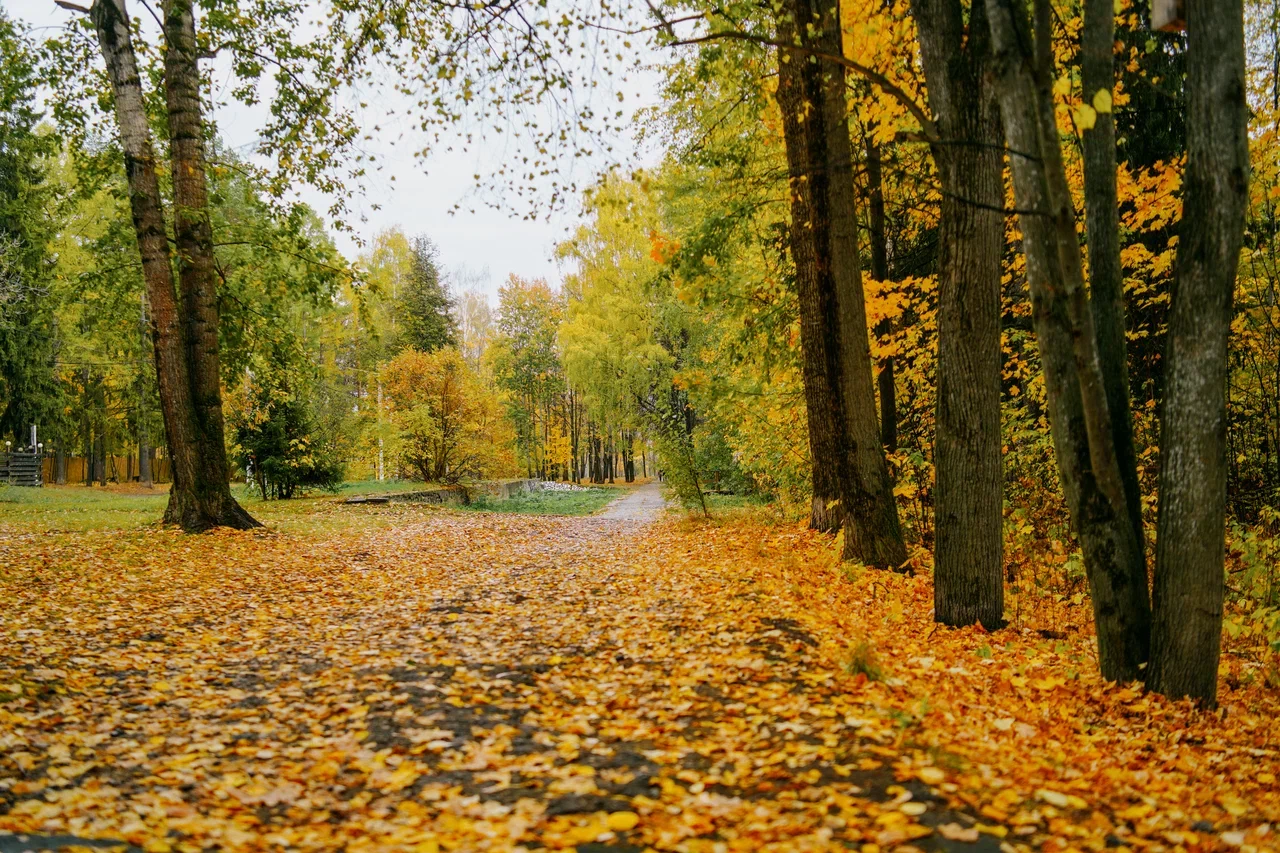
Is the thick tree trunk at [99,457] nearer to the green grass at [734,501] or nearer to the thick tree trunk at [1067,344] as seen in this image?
→ the green grass at [734,501]

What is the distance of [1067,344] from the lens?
3.93m

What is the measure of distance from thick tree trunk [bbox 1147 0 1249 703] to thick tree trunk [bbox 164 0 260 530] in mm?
11382

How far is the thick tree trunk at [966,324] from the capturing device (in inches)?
200

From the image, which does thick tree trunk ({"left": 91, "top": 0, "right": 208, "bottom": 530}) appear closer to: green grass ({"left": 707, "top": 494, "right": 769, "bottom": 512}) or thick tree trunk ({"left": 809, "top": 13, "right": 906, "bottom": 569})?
thick tree trunk ({"left": 809, "top": 13, "right": 906, "bottom": 569})

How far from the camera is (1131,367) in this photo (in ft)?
30.6

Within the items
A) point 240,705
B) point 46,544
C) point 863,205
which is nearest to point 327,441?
point 46,544

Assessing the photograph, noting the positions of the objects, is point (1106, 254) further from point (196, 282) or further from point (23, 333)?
point (23, 333)

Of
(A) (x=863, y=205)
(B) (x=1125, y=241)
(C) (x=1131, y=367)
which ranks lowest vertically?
(C) (x=1131, y=367)

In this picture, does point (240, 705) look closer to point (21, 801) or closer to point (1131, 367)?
point (21, 801)

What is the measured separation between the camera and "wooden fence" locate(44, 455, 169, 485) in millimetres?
36781

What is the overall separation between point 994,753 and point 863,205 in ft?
28.9

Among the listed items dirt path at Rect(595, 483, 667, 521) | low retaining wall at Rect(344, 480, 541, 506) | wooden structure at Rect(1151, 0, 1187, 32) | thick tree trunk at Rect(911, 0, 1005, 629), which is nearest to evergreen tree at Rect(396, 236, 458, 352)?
low retaining wall at Rect(344, 480, 541, 506)

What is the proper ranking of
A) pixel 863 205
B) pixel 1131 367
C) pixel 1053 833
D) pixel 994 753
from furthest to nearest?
pixel 863 205
pixel 1131 367
pixel 994 753
pixel 1053 833

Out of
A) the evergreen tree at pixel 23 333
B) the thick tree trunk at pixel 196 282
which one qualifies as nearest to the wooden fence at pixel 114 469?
the evergreen tree at pixel 23 333
